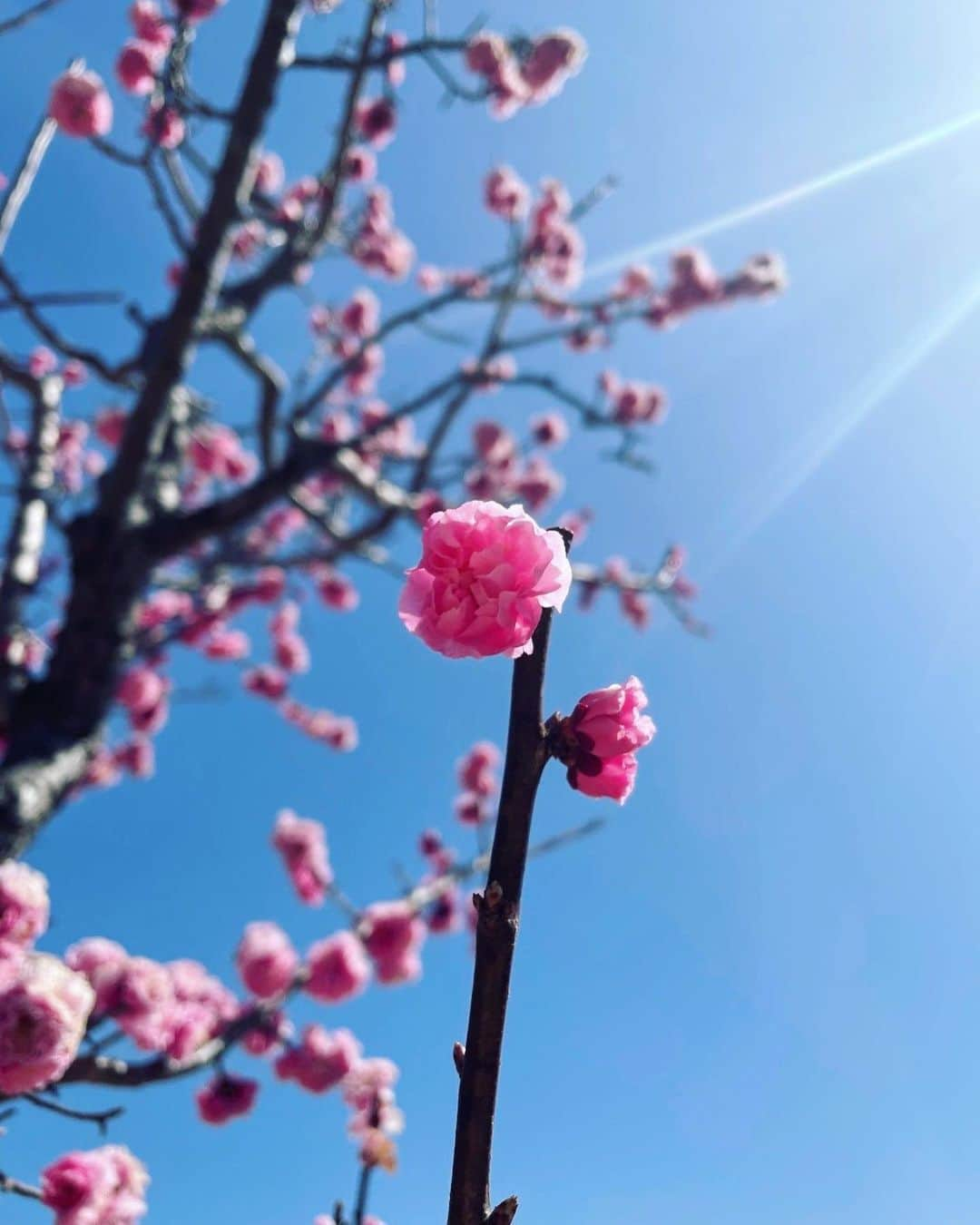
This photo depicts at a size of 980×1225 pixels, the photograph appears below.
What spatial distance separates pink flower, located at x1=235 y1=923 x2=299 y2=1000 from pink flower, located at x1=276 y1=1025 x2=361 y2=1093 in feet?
1.30

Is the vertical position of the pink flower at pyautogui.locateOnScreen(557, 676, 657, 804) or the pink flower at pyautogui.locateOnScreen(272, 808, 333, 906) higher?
the pink flower at pyautogui.locateOnScreen(272, 808, 333, 906)

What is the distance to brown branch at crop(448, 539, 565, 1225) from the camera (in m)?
0.84

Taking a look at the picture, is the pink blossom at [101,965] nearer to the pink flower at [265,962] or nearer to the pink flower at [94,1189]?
the pink flower at [94,1189]

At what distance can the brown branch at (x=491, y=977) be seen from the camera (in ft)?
2.75

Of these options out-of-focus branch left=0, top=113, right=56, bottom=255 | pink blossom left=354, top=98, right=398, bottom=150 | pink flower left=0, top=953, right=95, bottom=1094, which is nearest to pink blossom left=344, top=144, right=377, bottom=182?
pink blossom left=354, top=98, right=398, bottom=150

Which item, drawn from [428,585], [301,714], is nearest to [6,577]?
[428,585]

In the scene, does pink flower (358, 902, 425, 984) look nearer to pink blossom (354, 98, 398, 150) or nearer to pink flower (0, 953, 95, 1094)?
pink flower (0, 953, 95, 1094)

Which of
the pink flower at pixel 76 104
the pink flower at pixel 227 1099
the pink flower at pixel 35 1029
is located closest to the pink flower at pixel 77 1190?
the pink flower at pixel 35 1029

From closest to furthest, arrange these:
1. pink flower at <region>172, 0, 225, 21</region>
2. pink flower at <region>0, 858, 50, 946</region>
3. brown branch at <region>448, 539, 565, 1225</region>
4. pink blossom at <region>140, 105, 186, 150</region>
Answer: brown branch at <region>448, 539, 565, 1225</region>
pink flower at <region>0, 858, 50, 946</region>
pink blossom at <region>140, 105, 186, 150</region>
pink flower at <region>172, 0, 225, 21</region>

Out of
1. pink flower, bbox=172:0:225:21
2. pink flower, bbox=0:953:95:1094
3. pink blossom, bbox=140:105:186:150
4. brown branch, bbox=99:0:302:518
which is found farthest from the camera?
pink flower, bbox=172:0:225:21

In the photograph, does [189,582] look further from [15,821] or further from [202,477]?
[202,477]

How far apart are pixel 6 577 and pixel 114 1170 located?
10.9 feet

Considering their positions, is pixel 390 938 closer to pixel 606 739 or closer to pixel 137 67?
pixel 606 739

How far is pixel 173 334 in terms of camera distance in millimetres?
5113
